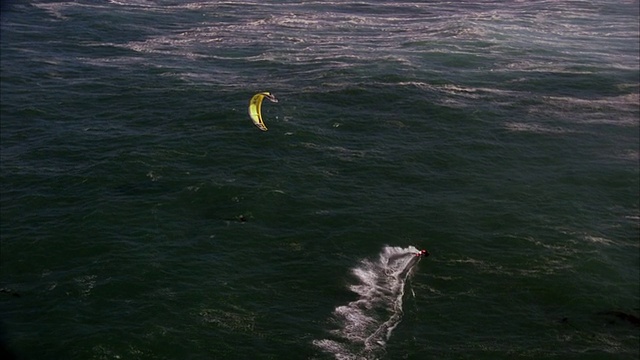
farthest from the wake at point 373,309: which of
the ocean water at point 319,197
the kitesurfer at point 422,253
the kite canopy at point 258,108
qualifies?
the kite canopy at point 258,108

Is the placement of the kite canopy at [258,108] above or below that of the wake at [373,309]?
above

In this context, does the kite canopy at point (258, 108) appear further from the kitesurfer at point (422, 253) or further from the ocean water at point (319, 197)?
the kitesurfer at point (422, 253)

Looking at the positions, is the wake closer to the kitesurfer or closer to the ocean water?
the ocean water

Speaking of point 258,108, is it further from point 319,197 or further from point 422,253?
point 422,253

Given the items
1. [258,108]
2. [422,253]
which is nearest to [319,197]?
[422,253]

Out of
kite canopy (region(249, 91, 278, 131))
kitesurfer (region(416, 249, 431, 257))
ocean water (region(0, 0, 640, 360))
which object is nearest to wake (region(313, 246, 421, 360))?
ocean water (region(0, 0, 640, 360))

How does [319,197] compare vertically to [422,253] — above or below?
above
